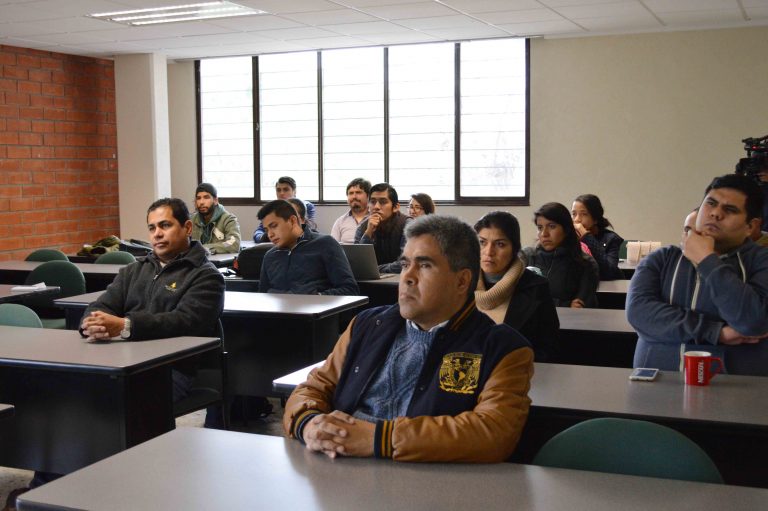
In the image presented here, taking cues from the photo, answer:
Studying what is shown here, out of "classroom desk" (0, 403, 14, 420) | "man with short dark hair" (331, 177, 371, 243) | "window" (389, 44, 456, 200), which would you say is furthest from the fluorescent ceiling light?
"classroom desk" (0, 403, 14, 420)

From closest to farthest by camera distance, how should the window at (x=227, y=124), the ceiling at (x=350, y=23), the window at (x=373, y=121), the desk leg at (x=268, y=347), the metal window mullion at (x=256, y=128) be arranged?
the desk leg at (x=268, y=347)
the ceiling at (x=350, y=23)
the window at (x=373, y=121)
the metal window mullion at (x=256, y=128)
the window at (x=227, y=124)

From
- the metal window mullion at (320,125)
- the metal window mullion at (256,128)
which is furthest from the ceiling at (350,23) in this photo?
the metal window mullion at (256,128)

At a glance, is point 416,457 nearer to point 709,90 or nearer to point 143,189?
point 709,90

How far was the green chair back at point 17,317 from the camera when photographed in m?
3.68

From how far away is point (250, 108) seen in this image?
994 centimetres

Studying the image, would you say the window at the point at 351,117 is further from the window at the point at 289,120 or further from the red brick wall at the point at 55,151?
the red brick wall at the point at 55,151

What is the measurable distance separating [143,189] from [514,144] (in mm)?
4142

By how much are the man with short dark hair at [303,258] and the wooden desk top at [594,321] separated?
4.69 ft

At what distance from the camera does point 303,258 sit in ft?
16.0

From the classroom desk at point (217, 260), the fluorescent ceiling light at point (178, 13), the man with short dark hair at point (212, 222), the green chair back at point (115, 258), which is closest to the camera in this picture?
the green chair back at point (115, 258)

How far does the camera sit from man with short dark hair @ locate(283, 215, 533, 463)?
1.81 metres

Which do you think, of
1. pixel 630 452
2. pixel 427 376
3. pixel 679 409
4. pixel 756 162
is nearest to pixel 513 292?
pixel 679 409

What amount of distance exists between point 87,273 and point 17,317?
79.0 inches

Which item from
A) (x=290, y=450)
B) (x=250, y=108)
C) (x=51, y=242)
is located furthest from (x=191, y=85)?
(x=290, y=450)
